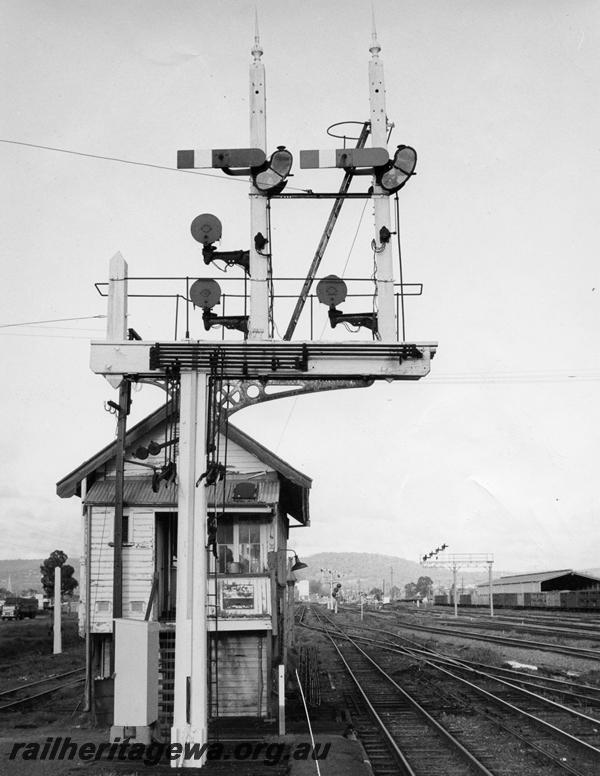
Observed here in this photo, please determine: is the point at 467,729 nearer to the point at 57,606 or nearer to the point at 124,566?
the point at 124,566

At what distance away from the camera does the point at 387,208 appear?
13.0 metres

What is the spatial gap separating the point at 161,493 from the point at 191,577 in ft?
19.2

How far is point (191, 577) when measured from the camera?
1241 centimetres

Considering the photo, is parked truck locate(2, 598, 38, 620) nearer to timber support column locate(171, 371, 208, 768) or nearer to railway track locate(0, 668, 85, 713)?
railway track locate(0, 668, 85, 713)

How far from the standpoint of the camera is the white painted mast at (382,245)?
12.9 meters

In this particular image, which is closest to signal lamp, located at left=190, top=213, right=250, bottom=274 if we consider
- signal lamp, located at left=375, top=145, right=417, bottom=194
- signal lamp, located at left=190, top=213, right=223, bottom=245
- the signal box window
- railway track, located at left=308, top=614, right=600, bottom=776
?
signal lamp, located at left=190, top=213, right=223, bottom=245

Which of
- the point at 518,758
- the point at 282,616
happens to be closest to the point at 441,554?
the point at 282,616

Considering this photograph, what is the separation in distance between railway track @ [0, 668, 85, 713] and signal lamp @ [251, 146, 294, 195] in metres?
14.4

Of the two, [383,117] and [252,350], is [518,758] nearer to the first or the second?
[252,350]

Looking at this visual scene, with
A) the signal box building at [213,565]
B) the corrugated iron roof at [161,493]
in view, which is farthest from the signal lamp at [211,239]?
the corrugated iron roof at [161,493]

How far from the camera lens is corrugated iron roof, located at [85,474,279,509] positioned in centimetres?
1780

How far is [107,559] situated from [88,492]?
148 cm

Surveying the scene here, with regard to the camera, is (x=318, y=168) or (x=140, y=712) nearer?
(x=140, y=712)

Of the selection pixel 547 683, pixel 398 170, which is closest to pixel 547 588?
pixel 547 683
